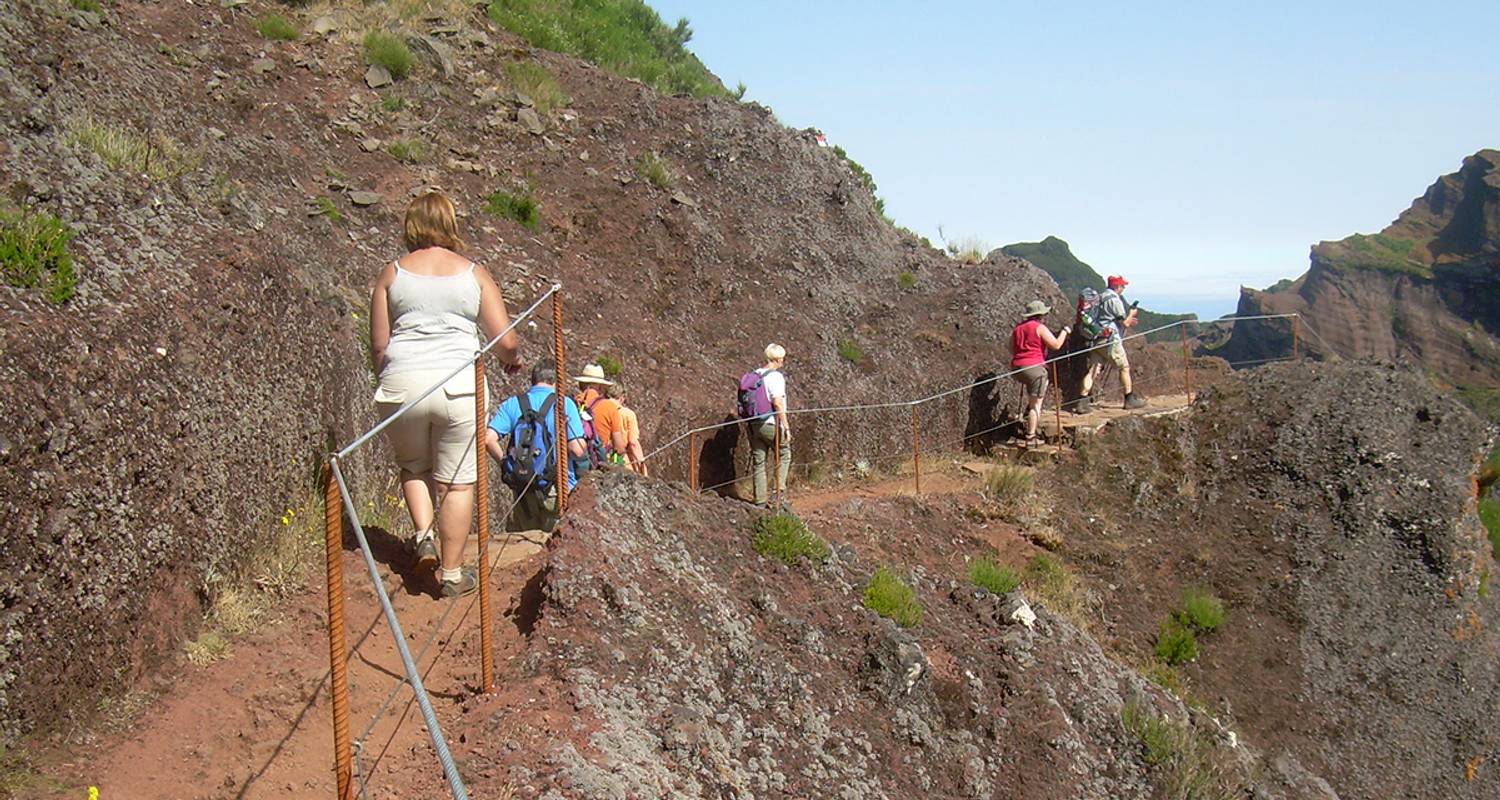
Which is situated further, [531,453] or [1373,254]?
[1373,254]

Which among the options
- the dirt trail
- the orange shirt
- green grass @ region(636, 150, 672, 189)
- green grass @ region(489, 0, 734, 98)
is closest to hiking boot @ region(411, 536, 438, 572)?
the dirt trail

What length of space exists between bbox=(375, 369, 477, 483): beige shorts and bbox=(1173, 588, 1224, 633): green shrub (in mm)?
9332

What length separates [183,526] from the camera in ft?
17.8

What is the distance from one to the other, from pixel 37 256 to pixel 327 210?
264 inches

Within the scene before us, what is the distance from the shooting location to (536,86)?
1714 centimetres

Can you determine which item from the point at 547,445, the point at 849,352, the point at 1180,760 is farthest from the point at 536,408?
the point at 849,352

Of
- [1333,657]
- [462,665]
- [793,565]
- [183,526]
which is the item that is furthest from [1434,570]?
[183,526]

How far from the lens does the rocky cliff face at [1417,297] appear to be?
2105 inches

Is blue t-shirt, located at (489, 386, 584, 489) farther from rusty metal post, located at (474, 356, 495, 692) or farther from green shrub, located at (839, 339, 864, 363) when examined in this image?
green shrub, located at (839, 339, 864, 363)

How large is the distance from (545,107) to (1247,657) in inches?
453

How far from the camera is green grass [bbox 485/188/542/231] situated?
14383 mm

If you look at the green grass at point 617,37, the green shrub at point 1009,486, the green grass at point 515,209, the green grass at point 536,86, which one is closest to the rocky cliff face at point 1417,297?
the green grass at point 617,37

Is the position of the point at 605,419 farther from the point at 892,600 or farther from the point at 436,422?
the point at 436,422

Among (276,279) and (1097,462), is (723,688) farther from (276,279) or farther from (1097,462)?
(1097,462)
